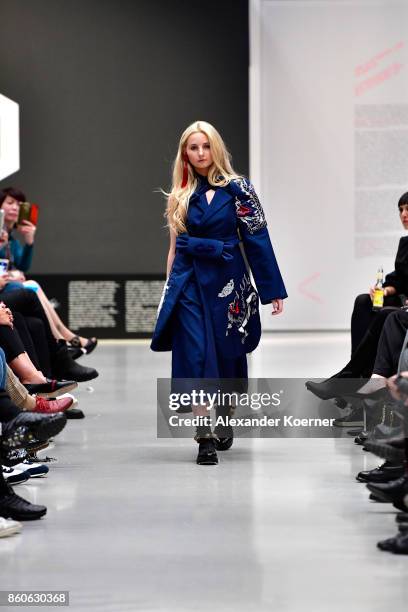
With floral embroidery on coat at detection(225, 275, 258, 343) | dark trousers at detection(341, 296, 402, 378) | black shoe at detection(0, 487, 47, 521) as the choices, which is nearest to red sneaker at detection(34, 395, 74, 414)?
floral embroidery on coat at detection(225, 275, 258, 343)

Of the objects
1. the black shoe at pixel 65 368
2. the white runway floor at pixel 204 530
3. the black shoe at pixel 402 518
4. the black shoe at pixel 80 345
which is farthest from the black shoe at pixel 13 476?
the black shoe at pixel 80 345

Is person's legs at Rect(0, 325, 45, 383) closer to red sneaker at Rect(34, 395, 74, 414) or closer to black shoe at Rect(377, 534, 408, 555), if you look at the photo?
red sneaker at Rect(34, 395, 74, 414)

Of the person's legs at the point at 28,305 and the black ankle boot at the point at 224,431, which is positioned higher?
the person's legs at the point at 28,305

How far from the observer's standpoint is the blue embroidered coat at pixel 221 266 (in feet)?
15.9

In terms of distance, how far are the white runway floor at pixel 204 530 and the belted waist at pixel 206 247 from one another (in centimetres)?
82

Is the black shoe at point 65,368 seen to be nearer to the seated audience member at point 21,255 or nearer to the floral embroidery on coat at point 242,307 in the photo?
the seated audience member at point 21,255

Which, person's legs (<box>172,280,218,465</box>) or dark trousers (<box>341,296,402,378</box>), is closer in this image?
person's legs (<box>172,280,218,465</box>)

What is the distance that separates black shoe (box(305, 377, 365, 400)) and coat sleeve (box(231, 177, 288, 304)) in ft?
1.32

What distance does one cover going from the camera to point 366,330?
5.45 metres

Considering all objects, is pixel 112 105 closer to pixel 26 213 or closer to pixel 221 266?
pixel 26 213

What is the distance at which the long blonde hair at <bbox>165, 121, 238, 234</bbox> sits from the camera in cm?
485

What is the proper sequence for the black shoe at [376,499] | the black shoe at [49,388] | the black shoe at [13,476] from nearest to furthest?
the black shoe at [376,499] < the black shoe at [13,476] < the black shoe at [49,388]

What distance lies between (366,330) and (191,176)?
1136 millimetres

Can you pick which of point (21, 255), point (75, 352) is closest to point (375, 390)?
point (75, 352)
